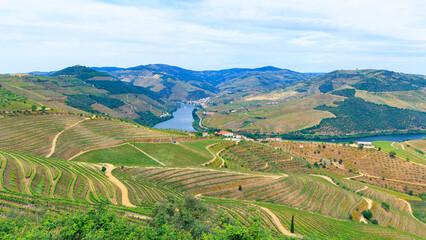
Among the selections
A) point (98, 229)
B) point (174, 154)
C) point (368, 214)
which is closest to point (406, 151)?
point (368, 214)

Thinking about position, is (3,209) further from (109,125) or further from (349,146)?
(349,146)

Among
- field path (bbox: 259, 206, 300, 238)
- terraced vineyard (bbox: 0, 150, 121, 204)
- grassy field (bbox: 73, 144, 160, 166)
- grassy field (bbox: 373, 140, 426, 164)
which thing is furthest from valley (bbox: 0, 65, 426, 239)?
grassy field (bbox: 373, 140, 426, 164)

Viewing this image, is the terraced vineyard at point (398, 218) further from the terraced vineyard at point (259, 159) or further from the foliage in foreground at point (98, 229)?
the foliage in foreground at point (98, 229)

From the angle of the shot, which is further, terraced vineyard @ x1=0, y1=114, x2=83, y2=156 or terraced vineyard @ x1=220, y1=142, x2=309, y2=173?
terraced vineyard @ x1=220, y1=142, x2=309, y2=173

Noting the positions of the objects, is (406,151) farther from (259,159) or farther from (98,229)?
(98,229)

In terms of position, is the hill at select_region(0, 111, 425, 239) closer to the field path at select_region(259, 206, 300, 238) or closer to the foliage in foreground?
the field path at select_region(259, 206, 300, 238)

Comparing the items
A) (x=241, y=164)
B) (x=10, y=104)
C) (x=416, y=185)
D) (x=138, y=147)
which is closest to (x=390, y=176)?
(x=416, y=185)

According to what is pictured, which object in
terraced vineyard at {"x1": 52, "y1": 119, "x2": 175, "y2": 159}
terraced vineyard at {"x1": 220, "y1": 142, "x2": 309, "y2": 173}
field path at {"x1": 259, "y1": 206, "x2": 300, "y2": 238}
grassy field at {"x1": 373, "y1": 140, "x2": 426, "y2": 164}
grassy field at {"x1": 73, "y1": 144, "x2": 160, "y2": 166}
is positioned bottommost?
grassy field at {"x1": 373, "y1": 140, "x2": 426, "y2": 164}
